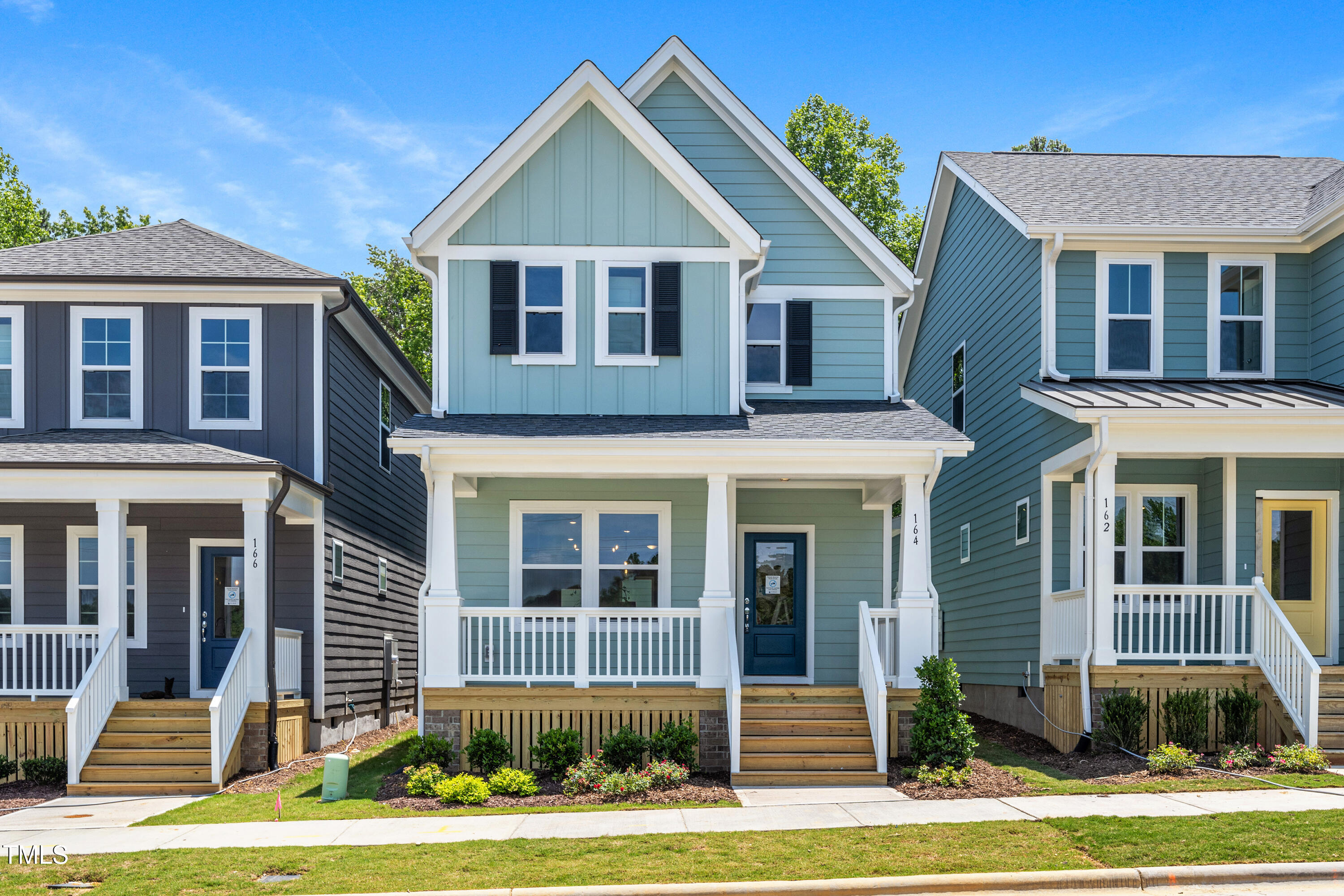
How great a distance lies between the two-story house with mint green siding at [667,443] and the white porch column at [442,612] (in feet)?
0.09

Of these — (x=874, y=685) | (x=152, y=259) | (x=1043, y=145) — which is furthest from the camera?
(x=1043, y=145)

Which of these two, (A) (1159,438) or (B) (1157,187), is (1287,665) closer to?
(A) (1159,438)

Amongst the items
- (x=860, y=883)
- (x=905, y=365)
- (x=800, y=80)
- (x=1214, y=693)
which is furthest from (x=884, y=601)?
(x=800, y=80)

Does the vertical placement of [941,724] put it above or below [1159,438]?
below

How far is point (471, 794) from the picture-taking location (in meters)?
10.7

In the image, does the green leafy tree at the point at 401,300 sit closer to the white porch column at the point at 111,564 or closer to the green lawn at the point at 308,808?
the white porch column at the point at 111,564

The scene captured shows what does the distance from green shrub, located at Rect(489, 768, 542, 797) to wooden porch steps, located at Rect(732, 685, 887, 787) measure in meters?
2.09

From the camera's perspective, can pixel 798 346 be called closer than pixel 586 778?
No

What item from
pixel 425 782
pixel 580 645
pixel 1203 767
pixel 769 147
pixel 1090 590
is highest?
pixel 769 147

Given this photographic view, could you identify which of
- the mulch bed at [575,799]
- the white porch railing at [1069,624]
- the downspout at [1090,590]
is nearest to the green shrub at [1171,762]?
the downspout at [1090,590]

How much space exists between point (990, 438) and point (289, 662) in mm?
10722

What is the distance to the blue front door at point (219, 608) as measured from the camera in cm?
1467

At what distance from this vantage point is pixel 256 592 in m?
12.9

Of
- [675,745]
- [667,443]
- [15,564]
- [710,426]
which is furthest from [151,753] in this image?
[710,426]
